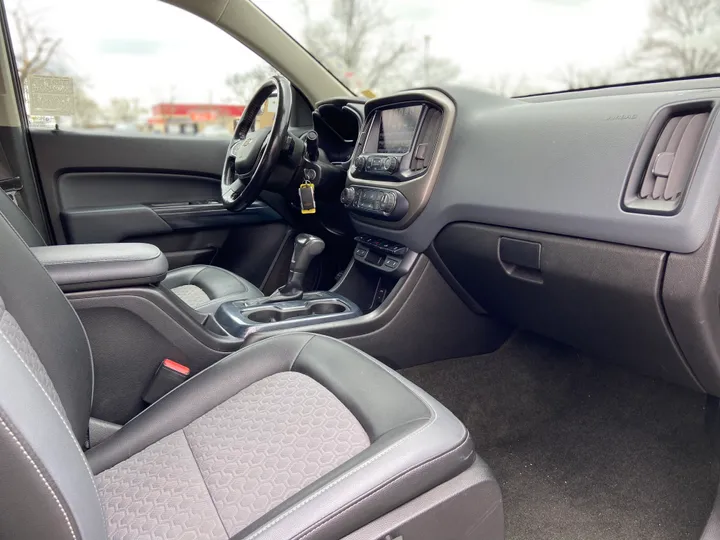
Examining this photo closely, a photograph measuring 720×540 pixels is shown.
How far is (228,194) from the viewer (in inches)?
77.5

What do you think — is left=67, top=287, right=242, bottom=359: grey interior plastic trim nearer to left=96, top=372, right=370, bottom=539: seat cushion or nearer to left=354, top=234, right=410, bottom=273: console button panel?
left=96, top=372, right=370, bottom=539: seat cushion

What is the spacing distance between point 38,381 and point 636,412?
1.60 m

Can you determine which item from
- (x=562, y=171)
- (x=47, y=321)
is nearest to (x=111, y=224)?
(x=47, y=321)

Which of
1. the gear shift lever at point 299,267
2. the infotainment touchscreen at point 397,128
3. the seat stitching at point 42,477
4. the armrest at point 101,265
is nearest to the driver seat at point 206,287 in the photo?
the gear shift lever at point 299,267

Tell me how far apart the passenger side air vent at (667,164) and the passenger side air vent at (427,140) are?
0.60 metres

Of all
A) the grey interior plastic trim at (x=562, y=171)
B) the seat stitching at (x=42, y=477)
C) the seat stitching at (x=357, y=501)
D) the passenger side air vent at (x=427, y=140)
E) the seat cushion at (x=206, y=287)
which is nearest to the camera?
the seat stitching at (x=42, y=477)

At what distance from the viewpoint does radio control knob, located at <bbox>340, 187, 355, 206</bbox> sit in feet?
6.25

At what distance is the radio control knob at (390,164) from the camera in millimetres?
1695

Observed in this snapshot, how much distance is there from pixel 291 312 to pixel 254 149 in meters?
0.50

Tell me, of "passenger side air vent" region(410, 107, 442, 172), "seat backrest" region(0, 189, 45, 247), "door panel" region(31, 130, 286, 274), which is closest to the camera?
"seat backrest" region(0, 189, 45, 247)

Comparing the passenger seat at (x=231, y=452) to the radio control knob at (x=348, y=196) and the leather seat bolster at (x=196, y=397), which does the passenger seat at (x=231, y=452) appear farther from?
the radio control knob at (x=348, y=196)

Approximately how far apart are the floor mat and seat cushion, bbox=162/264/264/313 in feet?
1.93

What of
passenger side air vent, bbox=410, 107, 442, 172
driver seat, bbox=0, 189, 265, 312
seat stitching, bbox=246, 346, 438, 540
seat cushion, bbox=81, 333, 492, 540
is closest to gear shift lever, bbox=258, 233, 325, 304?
driver seat, bbox=0, 189, 265, 312

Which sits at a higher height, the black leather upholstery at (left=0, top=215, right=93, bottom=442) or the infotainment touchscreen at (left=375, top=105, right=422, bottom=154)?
the infotainment touchscreen at (left=375, top=105, right=422, bottom=154)
